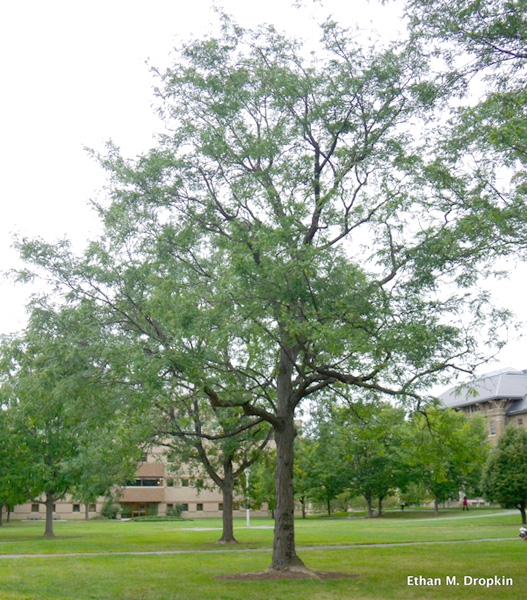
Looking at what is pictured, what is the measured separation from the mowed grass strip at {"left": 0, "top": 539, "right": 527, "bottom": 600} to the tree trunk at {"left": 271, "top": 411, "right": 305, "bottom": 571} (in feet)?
4.87

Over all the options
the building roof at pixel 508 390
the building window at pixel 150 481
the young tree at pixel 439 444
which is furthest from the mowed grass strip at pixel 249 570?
the building window at pixel 150 481

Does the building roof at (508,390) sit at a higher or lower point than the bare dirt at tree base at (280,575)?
higher

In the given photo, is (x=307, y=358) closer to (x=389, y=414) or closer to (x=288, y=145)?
(x=389, y=414)

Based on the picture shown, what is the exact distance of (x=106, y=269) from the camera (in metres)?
17.8

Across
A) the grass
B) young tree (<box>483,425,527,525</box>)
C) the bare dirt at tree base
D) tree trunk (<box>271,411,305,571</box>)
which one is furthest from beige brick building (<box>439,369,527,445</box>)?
the bare dirt at tree base

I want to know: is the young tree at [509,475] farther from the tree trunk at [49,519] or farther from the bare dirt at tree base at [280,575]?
the bare dirt at tree base at [280,575]

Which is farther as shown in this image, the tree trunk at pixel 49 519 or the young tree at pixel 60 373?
the tree trunk at pixel 49 519

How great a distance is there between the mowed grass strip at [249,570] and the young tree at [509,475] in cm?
2187

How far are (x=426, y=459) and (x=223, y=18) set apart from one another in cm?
1239

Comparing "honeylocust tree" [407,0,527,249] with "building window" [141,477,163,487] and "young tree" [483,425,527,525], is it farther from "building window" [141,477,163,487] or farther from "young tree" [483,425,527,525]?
"building window" [141,477,163,487]

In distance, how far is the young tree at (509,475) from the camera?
46.7 meters

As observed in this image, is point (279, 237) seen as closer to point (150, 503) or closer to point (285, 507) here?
point (285, 507)

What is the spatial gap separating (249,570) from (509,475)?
32645 mm

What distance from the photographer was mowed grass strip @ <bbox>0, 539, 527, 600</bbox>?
14.6 m
